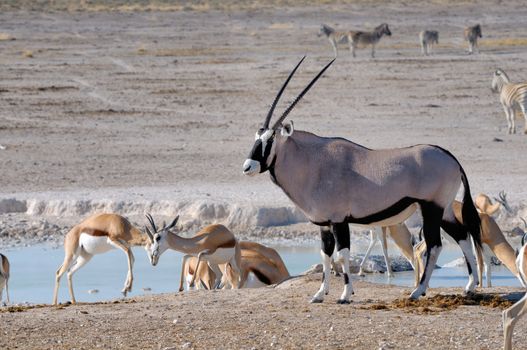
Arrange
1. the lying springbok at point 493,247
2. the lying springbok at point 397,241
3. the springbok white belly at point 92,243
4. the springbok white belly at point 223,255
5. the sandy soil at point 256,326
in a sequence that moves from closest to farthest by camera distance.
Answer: the sandy soil at point 256,326
the lying springbok at point 493,247
the springbok white belly at point 223,255
the springbok white belly at point 92,243
the lying springbok at point 397,241

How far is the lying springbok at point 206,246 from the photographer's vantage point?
40.5 ft

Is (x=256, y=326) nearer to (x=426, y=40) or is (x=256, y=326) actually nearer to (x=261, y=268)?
(x=261, y=268)

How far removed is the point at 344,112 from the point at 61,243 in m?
9.68

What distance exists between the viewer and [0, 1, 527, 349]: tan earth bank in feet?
26.3

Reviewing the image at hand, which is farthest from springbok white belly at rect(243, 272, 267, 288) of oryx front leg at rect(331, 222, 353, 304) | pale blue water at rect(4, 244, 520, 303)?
oryx front leg at rect(331, 222, 353, 304)

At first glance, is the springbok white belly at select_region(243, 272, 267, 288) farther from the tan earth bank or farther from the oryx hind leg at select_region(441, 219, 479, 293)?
the oryx hind leg at select_region(441, 219, 479, 293)

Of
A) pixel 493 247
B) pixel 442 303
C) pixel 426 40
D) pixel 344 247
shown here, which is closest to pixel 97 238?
pixel 493 247

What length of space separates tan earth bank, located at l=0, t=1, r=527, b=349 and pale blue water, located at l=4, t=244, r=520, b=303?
2.05 ft

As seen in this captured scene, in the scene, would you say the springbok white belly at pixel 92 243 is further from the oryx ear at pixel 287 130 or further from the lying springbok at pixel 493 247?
the oryx ear at pixel 287 130

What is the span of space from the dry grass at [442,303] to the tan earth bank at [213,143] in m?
0.06

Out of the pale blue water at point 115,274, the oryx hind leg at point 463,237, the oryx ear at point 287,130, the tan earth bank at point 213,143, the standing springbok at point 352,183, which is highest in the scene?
the oryx ear at point 287,130

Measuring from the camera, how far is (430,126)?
21.8m

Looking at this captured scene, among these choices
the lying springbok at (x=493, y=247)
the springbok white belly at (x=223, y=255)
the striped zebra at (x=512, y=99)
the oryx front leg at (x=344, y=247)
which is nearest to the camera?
the oryx front leg at (x=344, y=247)


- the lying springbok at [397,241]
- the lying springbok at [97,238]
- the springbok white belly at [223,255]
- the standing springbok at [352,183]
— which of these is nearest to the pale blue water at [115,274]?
the lying springbok at [397,241]
